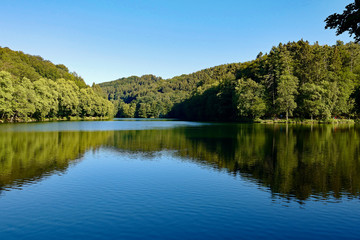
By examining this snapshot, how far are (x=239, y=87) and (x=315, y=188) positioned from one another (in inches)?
3676

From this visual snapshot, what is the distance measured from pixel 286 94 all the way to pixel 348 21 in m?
74.5

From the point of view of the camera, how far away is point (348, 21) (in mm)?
20109

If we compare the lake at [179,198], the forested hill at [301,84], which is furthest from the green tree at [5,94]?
the forested hill at [301,84]

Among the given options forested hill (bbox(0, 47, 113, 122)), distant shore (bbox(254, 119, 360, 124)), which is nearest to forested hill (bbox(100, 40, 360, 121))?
distant shore (bbox(254, 119, 360, 124))

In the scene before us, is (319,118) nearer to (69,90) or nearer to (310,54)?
(310,54)

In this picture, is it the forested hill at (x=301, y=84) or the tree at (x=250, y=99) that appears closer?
the forested hill at (x=301, y=84)

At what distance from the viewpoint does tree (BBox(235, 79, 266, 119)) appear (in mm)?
98125

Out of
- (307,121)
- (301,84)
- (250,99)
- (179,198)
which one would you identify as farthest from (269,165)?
(301,84)

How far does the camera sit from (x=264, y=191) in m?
15.1

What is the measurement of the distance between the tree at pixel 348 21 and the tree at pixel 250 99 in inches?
3024

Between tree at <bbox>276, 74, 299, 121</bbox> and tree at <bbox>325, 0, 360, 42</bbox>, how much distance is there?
71921mm

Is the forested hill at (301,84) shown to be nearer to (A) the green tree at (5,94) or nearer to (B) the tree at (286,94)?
(B) the tree at (286,94)

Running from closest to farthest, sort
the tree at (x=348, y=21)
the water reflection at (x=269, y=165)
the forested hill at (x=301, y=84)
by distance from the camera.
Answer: the water reflection at (x=269, y=165) < the tree at (x=348, y=21) < the forested hill at (x=301, y=84)

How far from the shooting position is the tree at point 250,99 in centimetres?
9812
